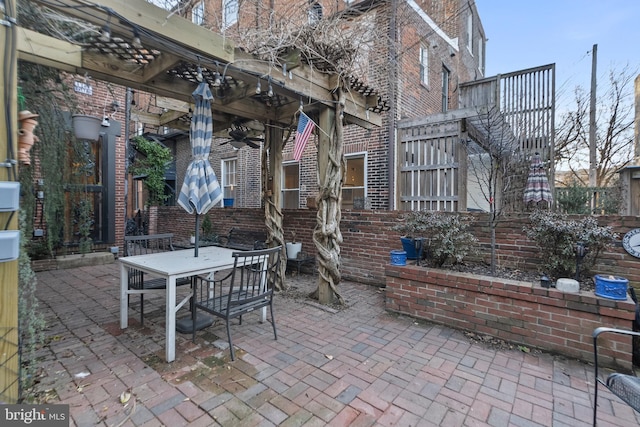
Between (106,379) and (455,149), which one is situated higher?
(455,149)

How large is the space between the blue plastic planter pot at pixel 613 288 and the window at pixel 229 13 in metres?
4.44

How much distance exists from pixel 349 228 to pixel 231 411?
3680 mm

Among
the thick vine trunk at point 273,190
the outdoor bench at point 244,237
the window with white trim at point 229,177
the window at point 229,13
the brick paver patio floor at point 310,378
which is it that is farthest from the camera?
the window with white trim at point 229,177

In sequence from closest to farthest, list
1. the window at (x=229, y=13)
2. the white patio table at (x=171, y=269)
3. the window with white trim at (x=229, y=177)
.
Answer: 1. the white patio table at (x=171, y=269)
2. the window at (x=229, y=13)
3. the window with white trim at (x=229, y=177)

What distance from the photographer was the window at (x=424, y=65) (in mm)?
8281

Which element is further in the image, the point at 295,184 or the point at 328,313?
the point at 295,184

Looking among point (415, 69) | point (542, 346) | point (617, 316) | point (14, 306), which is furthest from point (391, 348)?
point (415, 69)

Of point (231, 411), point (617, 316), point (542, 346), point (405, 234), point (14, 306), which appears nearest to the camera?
point (14, 306)

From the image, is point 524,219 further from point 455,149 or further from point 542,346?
point 455,149

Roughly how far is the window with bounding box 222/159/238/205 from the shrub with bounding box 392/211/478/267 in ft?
24.4

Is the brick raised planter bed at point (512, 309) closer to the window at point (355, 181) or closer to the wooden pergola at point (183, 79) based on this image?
the wooden pergola at point (183, 79)

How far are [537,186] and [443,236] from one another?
3.11 metres

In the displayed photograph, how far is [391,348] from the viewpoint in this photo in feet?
9.43

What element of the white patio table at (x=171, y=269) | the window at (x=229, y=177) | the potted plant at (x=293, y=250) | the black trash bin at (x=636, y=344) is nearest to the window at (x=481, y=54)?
the window at (x=229, y=177)
